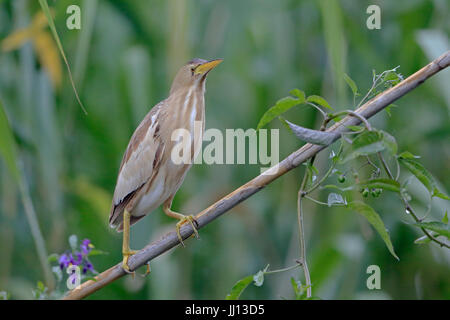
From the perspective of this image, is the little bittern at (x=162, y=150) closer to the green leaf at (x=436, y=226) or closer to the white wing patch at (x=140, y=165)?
the white wing patch at (x=140, y=165)

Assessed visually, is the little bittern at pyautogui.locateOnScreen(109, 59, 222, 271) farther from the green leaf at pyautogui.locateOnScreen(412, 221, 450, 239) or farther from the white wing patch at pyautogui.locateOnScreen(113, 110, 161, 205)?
the green leaf at pyautogui.locateOnScreen(412, 221, 450, 239)

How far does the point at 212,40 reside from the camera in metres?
1.63

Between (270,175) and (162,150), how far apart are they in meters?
0.40

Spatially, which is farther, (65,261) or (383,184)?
(65,261)

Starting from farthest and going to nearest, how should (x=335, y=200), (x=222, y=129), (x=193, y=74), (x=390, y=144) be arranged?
1. (x=222, y=129)
2. (x=193, y=74)
3. (x=335, y=200)
4. (x=390, y=144)

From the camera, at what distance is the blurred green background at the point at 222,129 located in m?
1.51

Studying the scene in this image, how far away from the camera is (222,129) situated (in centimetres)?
168

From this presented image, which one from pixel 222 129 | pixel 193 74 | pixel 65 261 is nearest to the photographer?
pixel 65 261

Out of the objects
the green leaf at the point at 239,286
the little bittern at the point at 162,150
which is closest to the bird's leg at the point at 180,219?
the little bittern at the point at 162,150

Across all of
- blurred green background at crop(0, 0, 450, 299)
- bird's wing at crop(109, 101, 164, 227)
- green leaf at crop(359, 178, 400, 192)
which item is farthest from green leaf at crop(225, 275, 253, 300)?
blurred green background at crop(0, 0, 450, 299)

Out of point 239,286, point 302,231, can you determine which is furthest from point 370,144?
point 239,286

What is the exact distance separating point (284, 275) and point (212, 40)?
66 centimetres

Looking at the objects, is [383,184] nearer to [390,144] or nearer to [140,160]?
[390,144]

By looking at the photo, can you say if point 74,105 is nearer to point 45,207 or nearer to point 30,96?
point 30,96
